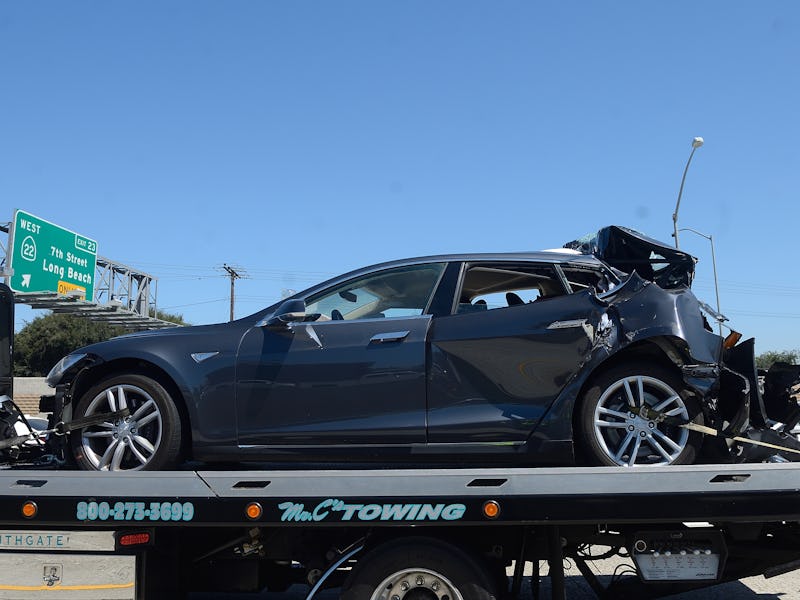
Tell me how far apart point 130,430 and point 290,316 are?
1.23m

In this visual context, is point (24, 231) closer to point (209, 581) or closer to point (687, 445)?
point (209, 581)

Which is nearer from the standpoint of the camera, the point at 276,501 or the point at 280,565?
the point at 276,501

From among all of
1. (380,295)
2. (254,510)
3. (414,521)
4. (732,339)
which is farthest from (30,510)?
(732,339)

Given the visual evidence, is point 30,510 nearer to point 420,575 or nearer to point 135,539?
point 135,539

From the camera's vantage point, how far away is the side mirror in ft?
15.5

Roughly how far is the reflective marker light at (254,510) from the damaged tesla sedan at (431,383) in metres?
0.41

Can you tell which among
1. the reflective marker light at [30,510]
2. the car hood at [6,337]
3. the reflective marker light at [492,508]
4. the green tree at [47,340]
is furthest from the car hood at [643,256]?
the green tree at [47,340]

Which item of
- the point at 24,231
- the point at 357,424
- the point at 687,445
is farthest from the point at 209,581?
the point at 24,231

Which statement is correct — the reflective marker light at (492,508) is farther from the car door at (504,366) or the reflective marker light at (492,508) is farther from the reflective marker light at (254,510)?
the reflective marker light at (254,510)

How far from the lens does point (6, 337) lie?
18.9 feet

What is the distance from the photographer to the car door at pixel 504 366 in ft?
14.7

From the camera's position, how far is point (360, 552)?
177 inches

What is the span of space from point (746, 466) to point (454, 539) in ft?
5.39

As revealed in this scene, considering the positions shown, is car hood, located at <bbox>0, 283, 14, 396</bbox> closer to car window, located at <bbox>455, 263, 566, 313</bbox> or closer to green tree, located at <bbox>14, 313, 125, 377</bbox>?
car window, located at <bbox>455, 263, 566, 313</bbox>
